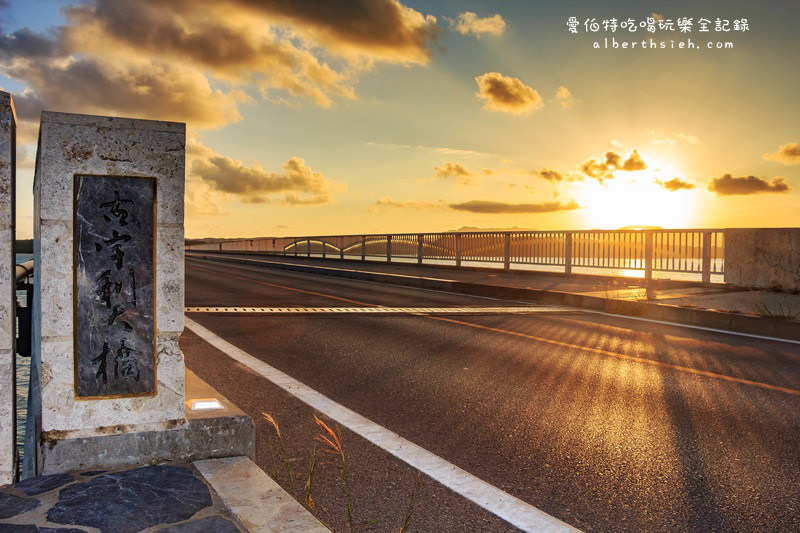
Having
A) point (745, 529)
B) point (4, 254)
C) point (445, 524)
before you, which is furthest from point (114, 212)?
point (745, 529)

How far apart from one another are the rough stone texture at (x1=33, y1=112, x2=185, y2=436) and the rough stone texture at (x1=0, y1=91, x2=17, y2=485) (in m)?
0.14

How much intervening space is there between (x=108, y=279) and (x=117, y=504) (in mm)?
1239

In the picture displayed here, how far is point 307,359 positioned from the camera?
24.4 feet

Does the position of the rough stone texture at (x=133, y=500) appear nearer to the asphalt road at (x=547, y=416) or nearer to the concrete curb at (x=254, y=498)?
the concrete curb at (x=254, y=498)

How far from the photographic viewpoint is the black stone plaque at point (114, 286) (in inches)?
135

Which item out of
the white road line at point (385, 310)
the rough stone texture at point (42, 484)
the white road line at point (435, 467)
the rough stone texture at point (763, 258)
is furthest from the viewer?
the rough stone texture at point (763, 258)

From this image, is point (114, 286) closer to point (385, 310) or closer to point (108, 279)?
point (108, 279)

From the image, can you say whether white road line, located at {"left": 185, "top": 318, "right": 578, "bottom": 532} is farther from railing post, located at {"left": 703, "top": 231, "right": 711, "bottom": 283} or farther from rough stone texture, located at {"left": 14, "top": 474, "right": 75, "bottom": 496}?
railing post, located at {"left": 703, "top": 231, "right": 711, "bottom": 283}

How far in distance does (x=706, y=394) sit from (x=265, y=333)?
6.16 metres

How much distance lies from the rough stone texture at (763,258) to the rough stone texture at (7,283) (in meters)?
15.3

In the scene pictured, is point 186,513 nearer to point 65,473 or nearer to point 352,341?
point 65,473

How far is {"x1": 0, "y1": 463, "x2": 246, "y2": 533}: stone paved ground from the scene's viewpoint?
8.85ft

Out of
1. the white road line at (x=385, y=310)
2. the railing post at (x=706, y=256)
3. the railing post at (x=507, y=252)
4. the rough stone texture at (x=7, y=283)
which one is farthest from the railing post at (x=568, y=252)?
the rough stone texture at (x=7, y=283)

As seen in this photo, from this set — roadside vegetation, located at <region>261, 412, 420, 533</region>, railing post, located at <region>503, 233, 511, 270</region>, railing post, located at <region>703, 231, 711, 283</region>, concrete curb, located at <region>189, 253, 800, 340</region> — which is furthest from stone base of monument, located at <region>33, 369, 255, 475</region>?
railing post, located at <region>503, 233, 511, 270</region>
